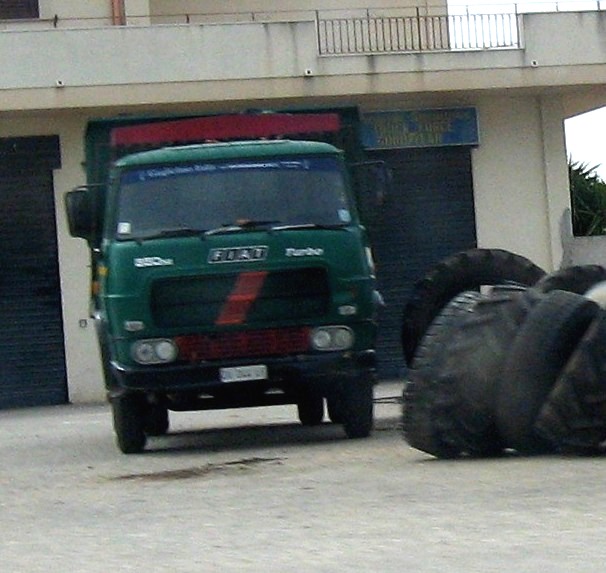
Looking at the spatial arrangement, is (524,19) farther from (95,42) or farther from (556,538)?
(556,538)

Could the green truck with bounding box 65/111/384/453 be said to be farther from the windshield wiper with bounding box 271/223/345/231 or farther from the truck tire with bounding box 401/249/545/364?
the truck tire with bounding box 401/249/545/364

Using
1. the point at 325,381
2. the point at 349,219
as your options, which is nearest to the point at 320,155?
the point at 349,219

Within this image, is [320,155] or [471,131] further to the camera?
[471,131]

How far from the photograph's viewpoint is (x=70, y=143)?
23766 mm

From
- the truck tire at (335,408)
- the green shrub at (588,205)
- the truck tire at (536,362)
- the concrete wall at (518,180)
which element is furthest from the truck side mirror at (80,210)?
the green shrub at (588,205)

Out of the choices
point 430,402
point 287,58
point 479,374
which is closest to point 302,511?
point 430,402

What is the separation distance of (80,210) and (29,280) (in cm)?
1050

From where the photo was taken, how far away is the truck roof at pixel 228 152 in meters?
13.1

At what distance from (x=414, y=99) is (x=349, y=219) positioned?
37.7ft

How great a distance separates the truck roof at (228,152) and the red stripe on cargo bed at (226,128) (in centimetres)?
68

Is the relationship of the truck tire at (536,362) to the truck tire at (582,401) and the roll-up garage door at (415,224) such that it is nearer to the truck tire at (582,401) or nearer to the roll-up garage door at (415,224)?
the truck tire at (582,401)

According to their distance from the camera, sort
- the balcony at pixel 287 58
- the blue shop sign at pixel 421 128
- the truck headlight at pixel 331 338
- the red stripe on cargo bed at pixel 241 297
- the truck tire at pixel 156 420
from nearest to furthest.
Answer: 1. the red stripe on cargo bed at pixel 241 297
2. the truck headlight at pixel 331 338
3. the truck tire at pixel 156 420
4. the balcony at pixel 287 58
5. the blue shop sign at pixel 421 128

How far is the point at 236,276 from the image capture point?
41.0ft

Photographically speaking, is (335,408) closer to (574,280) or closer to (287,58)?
(574,280)
